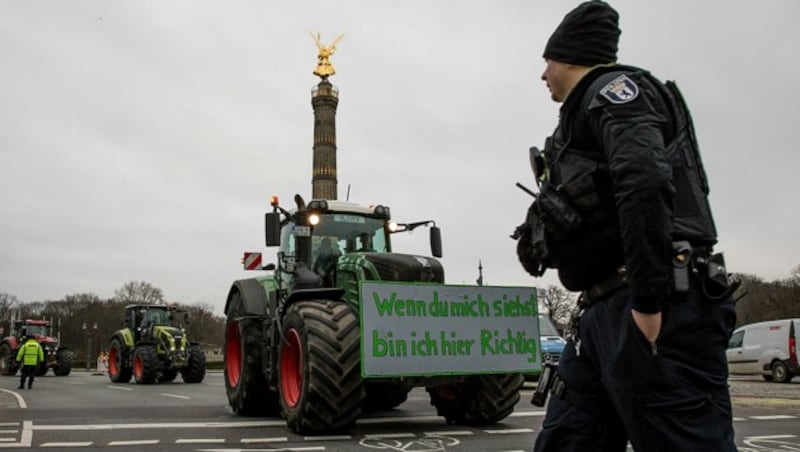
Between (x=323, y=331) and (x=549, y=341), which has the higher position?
(x=323, y=331)

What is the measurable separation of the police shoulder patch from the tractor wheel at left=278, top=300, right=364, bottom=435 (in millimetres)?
5135

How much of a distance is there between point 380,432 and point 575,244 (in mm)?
5677

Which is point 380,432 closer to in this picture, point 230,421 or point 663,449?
point 230,421

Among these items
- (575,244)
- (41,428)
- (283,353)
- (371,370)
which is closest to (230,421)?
(283,353)

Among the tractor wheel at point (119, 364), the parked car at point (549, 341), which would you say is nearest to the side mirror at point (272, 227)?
the parked car at point (549, 341)

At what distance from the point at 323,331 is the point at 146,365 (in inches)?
604

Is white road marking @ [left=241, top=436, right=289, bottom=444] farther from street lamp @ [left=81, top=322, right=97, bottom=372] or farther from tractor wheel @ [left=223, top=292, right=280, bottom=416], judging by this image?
street lamp @ [left=81, top=322, right=97, bottom=372]

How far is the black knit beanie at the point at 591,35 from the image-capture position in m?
2.75

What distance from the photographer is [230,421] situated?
9180 mm

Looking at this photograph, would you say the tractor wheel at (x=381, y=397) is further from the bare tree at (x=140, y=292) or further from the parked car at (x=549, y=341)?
the bare tree at (x=140, y=292)

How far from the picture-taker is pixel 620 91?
97.8 inches

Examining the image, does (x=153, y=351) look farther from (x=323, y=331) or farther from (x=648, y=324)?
(x=648, y=324)

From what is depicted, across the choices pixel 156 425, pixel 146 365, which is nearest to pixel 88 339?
pixel 146 365

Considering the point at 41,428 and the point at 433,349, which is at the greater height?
the point at 433,349
